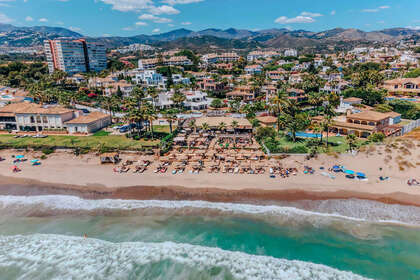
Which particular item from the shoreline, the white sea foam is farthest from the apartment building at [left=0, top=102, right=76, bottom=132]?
the white sea foam

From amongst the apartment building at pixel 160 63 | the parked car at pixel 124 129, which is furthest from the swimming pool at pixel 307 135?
the apartment building at pixel 160 63

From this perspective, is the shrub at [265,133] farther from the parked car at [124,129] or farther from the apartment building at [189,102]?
the apartment building at [189,102]

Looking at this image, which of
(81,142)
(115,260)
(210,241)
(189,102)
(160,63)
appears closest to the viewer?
(115,260)

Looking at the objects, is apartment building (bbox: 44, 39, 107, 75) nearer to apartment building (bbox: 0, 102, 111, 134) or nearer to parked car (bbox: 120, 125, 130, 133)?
apartment building (bbox: 0, 102, 111, 134)

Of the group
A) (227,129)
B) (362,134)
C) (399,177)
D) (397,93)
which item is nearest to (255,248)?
(399,177)

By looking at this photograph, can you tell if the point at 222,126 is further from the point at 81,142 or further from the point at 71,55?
the point at 71,55

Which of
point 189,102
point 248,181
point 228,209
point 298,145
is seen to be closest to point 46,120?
point 189,102
